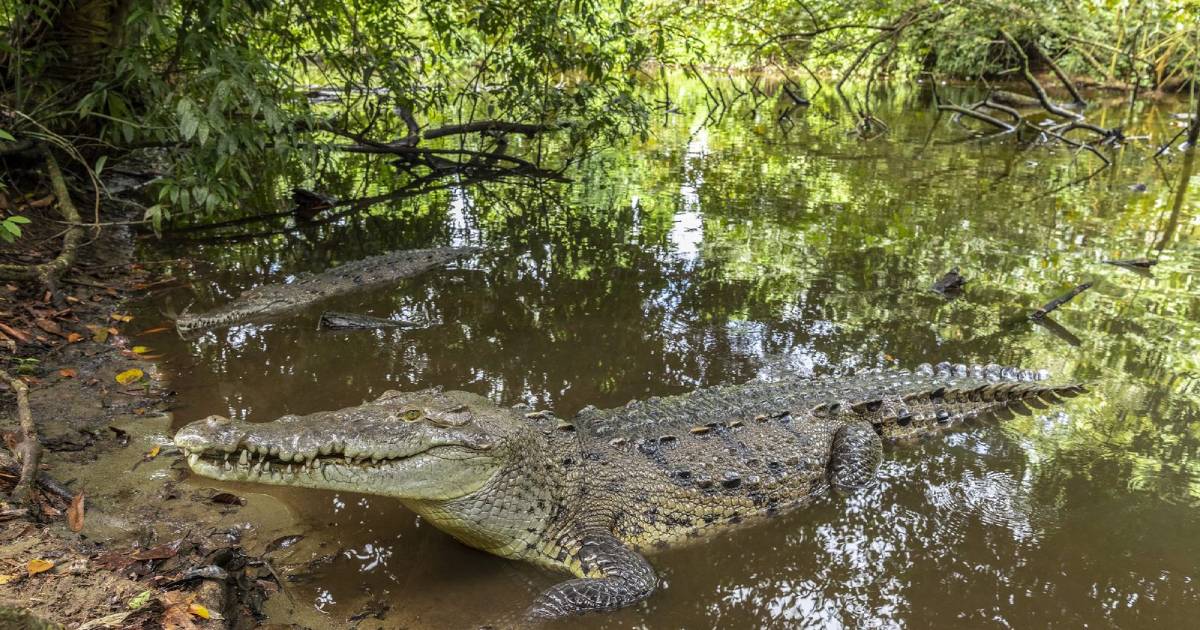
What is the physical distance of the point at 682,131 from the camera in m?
17.8

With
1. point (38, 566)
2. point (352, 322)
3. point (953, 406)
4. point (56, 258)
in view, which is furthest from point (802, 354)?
point (56, 258)

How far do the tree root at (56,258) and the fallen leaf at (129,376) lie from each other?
1.38 metres

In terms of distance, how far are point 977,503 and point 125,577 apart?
4.04 metres

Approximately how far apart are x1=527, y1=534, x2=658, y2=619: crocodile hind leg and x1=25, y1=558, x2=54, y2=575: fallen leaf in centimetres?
183

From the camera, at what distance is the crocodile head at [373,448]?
Answer: 9.36 ft

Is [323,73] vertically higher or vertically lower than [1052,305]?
higher

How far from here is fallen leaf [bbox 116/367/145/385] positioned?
479cm

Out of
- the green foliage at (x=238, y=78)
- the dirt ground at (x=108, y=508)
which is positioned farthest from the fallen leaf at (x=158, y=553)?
the green foliage at (x=238, y=78)

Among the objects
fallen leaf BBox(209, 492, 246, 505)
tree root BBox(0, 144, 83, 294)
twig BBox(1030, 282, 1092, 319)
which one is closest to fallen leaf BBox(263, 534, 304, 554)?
fallen leaf BBox(209, 492, 246, 505)

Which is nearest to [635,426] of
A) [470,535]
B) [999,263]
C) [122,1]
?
[470,535]

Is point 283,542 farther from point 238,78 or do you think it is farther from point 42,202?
point 42,202

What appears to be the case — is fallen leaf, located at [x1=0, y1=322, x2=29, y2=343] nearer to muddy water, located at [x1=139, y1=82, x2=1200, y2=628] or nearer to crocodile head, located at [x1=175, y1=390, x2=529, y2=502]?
muddy water, located at [x1=139, y1=82, x2=1200, y2=628]

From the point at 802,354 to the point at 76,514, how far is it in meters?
4.66

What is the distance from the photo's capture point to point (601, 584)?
3.15 meters
